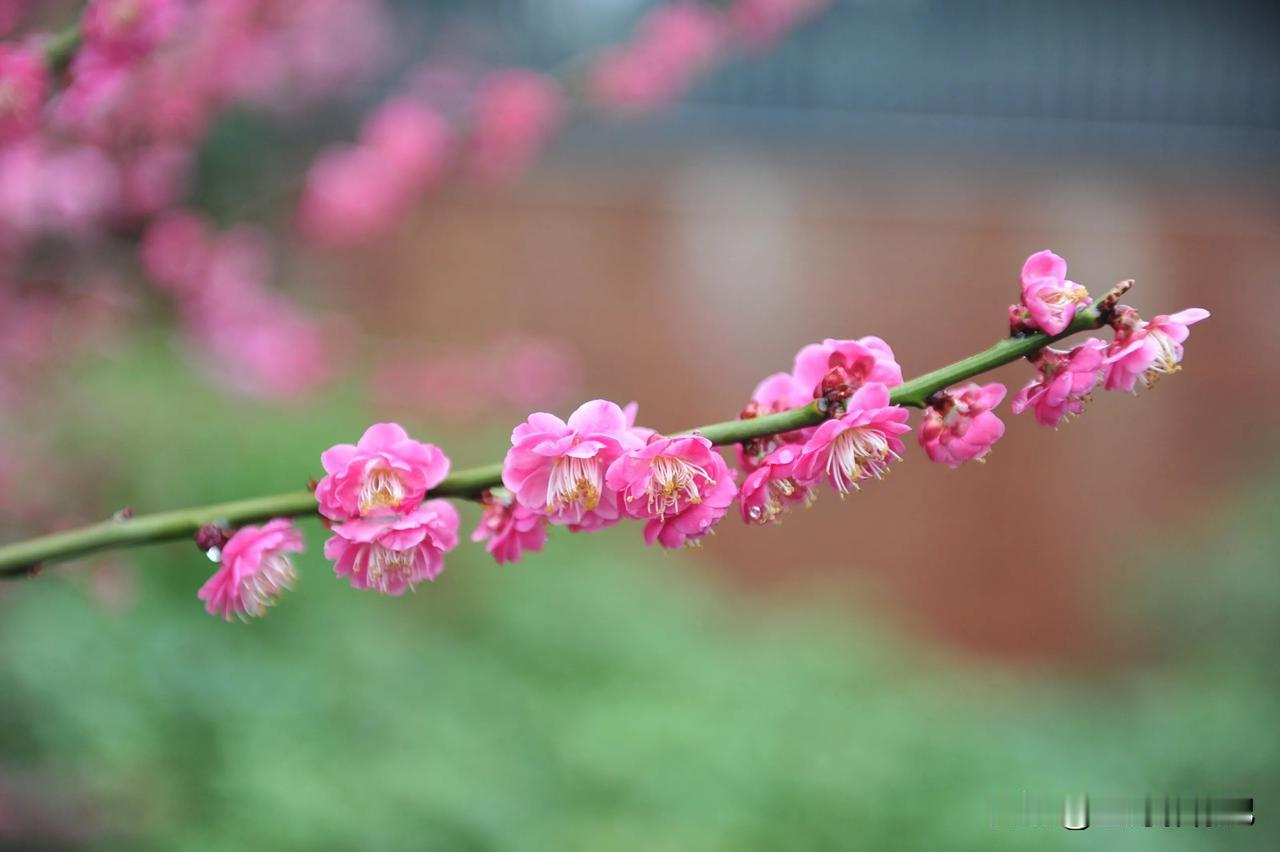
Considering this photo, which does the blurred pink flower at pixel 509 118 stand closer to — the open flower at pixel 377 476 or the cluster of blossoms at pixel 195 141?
the cluster of blossoms at pixel 195 141

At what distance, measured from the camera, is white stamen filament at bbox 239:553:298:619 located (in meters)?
0.93

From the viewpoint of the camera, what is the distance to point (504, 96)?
9.51 ft

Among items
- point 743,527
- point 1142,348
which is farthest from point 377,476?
point 743,527

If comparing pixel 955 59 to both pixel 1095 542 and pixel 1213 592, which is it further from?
pixel 1213 592

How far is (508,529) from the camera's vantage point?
0.90 metres

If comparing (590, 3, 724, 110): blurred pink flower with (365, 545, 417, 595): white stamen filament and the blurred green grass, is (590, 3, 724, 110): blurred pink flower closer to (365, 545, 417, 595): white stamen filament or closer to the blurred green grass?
the blurred green grass

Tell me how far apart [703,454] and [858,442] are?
0.42 ft

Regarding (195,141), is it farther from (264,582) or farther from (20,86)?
(264,582)

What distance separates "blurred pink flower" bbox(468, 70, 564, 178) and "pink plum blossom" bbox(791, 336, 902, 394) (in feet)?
7.16

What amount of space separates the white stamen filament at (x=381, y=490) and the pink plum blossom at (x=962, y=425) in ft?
1.34

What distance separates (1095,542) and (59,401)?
4.57m

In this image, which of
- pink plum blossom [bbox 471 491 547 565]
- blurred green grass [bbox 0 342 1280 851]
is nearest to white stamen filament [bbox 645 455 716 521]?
pink plum blossom [bbox 471 491 547 565]

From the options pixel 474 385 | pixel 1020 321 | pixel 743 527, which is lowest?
pixel 1020 321

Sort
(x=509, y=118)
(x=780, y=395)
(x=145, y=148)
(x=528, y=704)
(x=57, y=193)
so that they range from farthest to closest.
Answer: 1. (x=528, y=704)
2. (x=509, y=118)
3. (x=57, y=193)
4. (x=145, y=148)
5. (x=780, y=395)
